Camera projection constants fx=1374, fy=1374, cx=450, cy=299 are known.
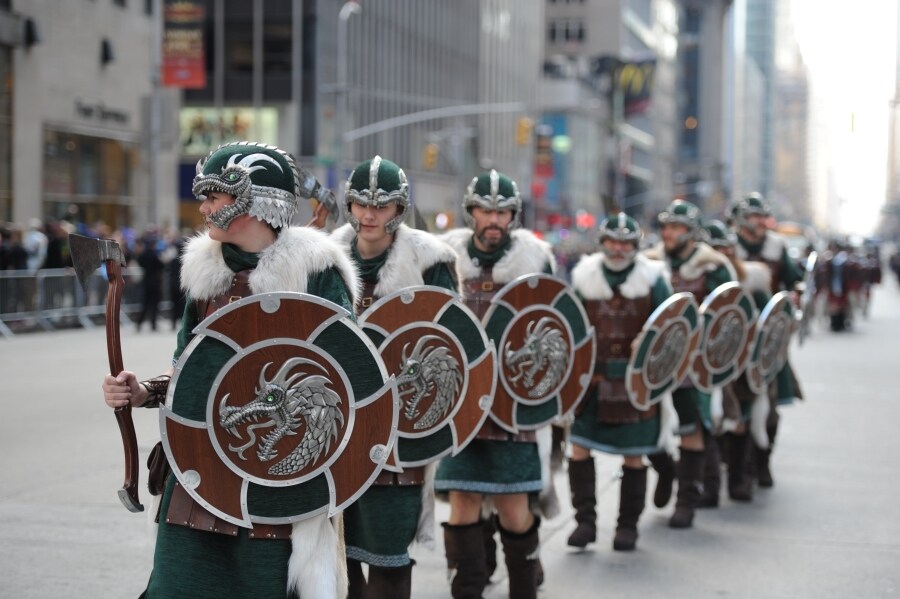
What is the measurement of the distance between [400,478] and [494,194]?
1.74 meters

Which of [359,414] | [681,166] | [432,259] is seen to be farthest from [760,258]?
[681,166]

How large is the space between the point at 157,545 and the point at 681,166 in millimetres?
159218

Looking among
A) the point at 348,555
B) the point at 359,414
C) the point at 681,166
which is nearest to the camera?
the point at 359,414

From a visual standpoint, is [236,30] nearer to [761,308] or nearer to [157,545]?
[761,308]

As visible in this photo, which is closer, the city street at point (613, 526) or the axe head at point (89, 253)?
the axe head at point (89, 253)

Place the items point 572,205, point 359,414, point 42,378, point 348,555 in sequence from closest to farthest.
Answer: point 359,414
point 348,555
point 42,378
point 572,205

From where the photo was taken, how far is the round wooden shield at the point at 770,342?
950 centimetres

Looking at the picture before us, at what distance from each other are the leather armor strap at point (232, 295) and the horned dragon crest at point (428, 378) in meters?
1.23

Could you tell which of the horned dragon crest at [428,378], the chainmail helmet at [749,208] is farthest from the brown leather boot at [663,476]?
the horned dragon crest at [428,378]

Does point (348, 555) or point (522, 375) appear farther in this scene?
point (522, 375)

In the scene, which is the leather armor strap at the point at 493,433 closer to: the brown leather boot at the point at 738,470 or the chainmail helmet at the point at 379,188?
the chainmail helmet at the point at 379,188

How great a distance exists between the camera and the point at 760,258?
10.7 m

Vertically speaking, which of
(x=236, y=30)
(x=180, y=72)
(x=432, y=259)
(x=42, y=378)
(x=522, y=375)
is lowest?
(x=42, y=378)

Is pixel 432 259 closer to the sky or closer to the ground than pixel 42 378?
closer to the sky
